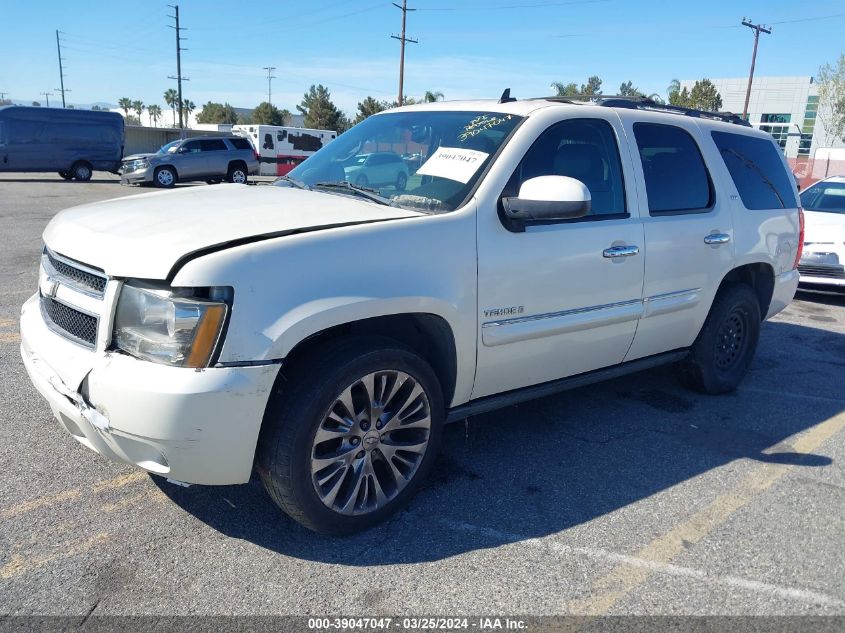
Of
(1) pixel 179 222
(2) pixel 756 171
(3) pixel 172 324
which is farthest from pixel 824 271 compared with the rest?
(3) pixel 172 324

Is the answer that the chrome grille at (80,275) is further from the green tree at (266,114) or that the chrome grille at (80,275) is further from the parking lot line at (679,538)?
the green tree at (266,114)

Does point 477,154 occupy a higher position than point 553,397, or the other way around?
point 477,154

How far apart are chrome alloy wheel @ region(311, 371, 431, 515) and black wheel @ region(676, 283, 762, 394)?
8.15ft

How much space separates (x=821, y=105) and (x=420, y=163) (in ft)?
160

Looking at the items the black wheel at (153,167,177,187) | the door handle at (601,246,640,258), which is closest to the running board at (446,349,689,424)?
the door handle at (601,246,640,258)

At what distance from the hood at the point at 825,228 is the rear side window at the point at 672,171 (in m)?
4.63

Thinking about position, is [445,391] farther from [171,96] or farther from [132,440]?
[171,96]

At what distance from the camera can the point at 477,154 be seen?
11.2 feet

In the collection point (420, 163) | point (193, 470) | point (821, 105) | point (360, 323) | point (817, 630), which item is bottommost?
point (817, 630)

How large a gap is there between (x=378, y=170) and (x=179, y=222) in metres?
1.26

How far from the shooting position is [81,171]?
23859 millimetres

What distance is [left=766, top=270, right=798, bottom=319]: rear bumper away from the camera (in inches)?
202

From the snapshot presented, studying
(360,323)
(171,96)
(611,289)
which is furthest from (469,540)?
(171,96)

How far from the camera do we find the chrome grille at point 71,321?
270 cm
